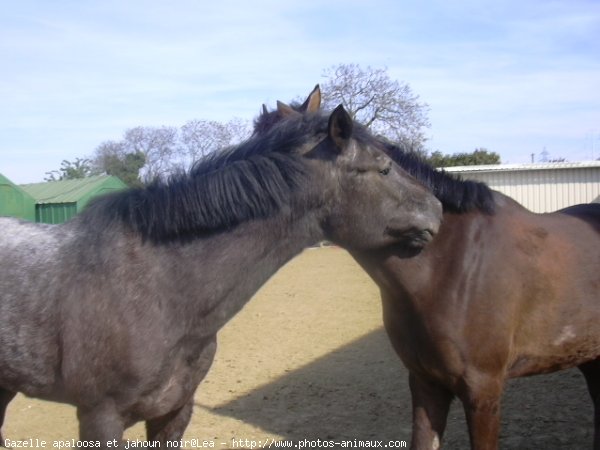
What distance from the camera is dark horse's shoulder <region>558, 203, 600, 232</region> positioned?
4109 millimetres

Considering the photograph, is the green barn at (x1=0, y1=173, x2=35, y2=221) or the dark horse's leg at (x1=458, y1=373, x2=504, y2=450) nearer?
the dark horse's leg at (x1=458, y1=373, x2=504, y2=450)

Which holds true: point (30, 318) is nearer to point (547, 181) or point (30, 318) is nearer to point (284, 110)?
point (284, 110)

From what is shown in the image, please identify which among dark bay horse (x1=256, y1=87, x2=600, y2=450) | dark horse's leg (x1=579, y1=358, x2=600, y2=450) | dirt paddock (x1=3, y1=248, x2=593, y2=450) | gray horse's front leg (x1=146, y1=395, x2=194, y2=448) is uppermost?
dark bay horse (x1=256, y1=87, x2=600, y2=450)

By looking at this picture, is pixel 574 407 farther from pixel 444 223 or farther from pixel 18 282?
pixel 18 282

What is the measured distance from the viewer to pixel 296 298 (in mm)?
12086

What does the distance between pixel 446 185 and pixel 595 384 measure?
205 cm

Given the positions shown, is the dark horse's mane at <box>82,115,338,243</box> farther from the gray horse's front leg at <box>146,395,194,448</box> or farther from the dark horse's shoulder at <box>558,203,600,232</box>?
the dark horse's shoulder at <box>558,203,600,232</box>

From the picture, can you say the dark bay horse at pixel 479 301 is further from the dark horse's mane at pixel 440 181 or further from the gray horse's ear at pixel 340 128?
the gray horse's ear at pixel 340 128

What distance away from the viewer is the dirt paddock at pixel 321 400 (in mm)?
5277

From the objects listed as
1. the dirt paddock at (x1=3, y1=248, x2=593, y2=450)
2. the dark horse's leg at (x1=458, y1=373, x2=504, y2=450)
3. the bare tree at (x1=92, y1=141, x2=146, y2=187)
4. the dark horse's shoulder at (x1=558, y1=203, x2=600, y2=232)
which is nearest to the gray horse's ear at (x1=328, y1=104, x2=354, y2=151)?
the dark horse's leg at (x1=458, y1=373, x2=504, y2=450)

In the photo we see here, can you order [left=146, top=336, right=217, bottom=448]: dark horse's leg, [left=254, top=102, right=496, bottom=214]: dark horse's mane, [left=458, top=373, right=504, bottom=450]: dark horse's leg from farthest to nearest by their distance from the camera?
1. [left=254, top=102, right=496, bottom=214]: dark horse's mane
2. [left=458, top=373, right=504, bottom=450]: dark horse's leg
3. [left=146, top=336, right=217, bottom=448]: dark horse's leg

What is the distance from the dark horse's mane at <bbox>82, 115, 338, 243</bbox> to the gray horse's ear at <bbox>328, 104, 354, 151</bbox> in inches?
3.6

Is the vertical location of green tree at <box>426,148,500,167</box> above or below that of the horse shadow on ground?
above

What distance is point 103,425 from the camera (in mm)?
2807
